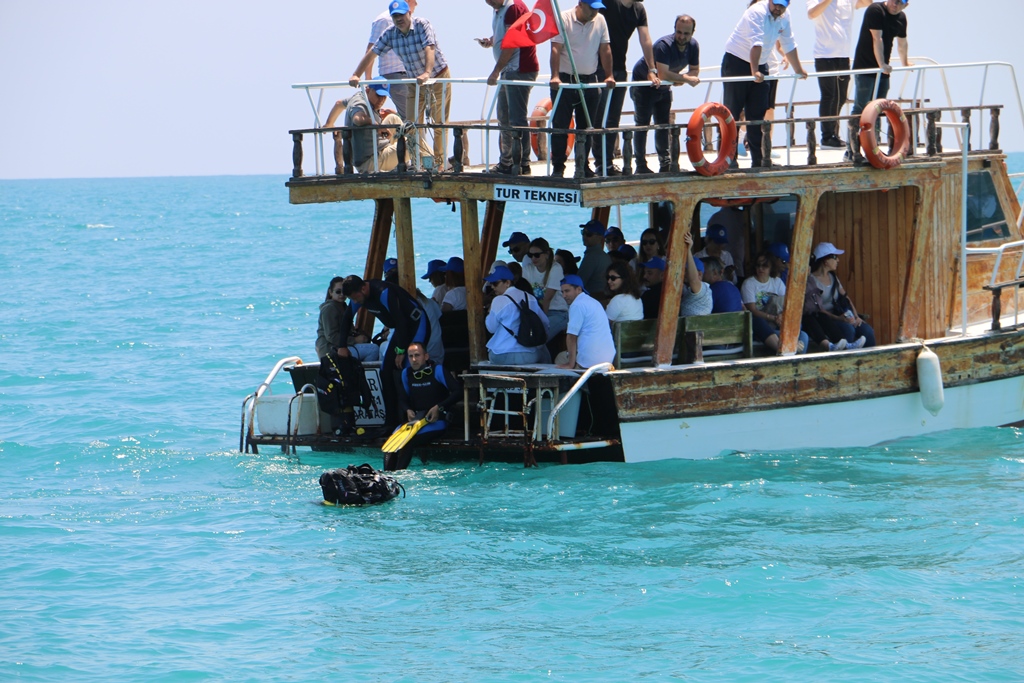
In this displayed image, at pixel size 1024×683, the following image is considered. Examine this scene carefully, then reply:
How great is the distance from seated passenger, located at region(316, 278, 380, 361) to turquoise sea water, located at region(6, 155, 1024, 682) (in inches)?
45.0

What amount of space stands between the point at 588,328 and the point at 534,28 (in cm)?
297

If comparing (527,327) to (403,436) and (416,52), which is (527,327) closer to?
(403,436)

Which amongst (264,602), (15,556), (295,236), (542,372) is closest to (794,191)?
(542,372)

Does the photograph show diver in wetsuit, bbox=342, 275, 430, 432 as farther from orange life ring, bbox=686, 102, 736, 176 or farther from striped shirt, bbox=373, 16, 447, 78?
orange life ring, bbox=686, 102, 736, 176

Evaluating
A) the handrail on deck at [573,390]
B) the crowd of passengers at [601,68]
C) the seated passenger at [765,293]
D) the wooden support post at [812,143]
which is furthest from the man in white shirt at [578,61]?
the seated passenger at [765,293]

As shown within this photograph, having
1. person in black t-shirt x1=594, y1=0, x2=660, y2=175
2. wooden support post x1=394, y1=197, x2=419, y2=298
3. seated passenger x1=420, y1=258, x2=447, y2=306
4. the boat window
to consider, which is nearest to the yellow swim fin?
wooden support post x1=394, y1=197, x2=419, y2=298

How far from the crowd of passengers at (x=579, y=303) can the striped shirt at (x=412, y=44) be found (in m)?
2.21

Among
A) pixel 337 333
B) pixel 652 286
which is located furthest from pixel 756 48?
pixel 337 333

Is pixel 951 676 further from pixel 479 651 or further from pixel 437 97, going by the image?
pixel 437 97

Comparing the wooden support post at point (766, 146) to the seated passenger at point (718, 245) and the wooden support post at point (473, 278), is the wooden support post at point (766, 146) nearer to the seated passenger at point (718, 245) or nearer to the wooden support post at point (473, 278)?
the seated passenger at point (718, 245)

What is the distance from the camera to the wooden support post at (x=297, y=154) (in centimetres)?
1475

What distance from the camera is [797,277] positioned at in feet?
47.1

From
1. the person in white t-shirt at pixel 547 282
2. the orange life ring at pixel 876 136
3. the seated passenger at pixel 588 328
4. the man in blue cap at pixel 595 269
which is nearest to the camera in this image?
the seated passenger at pixel 588 328

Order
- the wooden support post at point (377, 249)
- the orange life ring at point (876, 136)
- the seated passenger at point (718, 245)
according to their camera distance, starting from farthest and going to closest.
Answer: the wooden support post at point (377, 249) < the seated passenger at point (718, 245) < the orange life ring at point (876, 136)
